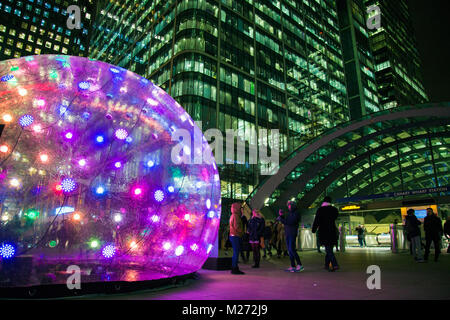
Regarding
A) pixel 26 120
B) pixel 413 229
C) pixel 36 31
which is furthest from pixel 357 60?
pixel 36 31

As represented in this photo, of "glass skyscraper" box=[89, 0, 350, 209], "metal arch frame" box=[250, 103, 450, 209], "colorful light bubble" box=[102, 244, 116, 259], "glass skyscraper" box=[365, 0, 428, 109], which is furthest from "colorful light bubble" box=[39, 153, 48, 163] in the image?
"glass skyscraper" box=[365, 0, 428, 109]

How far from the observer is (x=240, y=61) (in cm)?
4025

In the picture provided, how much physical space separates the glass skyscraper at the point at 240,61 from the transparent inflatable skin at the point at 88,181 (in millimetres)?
28053

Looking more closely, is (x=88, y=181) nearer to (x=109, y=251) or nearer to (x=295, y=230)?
(x=109, y=251)

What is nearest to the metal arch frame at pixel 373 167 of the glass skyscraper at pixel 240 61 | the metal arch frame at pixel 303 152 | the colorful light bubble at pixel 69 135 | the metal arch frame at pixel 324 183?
the metal arch frame at pixel 324 183

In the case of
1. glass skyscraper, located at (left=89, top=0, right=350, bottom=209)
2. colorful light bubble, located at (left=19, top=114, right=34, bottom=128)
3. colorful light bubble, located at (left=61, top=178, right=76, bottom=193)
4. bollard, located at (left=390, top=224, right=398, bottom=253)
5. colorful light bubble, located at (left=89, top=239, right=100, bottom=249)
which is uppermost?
glass skyscraper, located at (left=89, top=0, right=350, bottom=209)

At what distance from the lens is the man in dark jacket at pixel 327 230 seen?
702 cm

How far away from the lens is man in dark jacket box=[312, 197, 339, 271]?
277 inches

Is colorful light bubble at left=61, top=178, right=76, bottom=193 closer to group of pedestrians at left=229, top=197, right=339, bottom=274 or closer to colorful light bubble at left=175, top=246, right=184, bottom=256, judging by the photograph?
colorful light bubble at left=175, top=246, right=184, bottom=256

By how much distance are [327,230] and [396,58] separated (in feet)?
297

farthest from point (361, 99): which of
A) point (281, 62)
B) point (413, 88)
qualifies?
point (413, 88)

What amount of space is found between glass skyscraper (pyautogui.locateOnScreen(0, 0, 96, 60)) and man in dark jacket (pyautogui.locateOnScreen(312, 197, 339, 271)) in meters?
84.6

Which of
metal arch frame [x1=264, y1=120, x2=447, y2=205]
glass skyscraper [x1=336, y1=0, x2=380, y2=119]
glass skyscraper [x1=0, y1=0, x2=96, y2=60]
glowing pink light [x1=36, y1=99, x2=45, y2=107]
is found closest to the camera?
glowing pink light [x1=36, y1=99, x2=45, y2=107]
